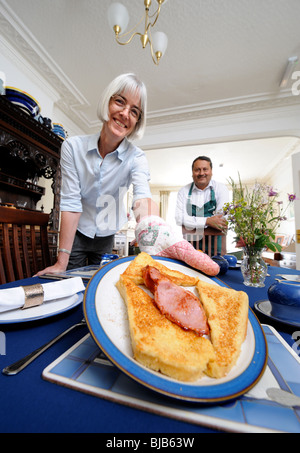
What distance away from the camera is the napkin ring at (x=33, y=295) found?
0.46 metres

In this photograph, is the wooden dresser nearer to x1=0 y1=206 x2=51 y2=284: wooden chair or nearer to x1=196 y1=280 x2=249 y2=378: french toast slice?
x1=0 y1=206 x2=51 y2=284: wooden chair

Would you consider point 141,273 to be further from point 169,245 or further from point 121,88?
point 121,88

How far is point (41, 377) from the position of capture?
27 centimetres

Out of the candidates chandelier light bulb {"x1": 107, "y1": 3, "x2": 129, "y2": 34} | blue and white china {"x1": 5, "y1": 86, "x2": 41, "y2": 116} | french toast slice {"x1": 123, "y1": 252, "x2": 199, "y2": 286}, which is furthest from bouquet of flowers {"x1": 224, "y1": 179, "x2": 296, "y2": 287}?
blue and white china {"x1": 5, "y1": 86, "x2": 41, "y2": 116}

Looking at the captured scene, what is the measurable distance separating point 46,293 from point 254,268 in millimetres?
804

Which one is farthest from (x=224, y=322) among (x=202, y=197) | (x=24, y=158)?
(x=24, y=158)

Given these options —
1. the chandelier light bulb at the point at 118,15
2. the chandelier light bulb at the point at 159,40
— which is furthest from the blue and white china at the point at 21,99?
the chandelier light bulb at the point at 159,40

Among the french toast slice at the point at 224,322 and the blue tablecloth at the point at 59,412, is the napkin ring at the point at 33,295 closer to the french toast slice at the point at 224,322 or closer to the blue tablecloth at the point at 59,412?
the blue tablecloth at the point at 59,412

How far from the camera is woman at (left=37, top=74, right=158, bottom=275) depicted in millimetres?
1112

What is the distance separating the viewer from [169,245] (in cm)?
59

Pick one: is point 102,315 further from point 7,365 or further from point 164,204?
point 164,204

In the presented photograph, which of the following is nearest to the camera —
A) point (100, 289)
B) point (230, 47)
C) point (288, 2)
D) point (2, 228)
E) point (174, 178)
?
point (100, 289)

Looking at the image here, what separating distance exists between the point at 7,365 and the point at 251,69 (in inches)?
159
